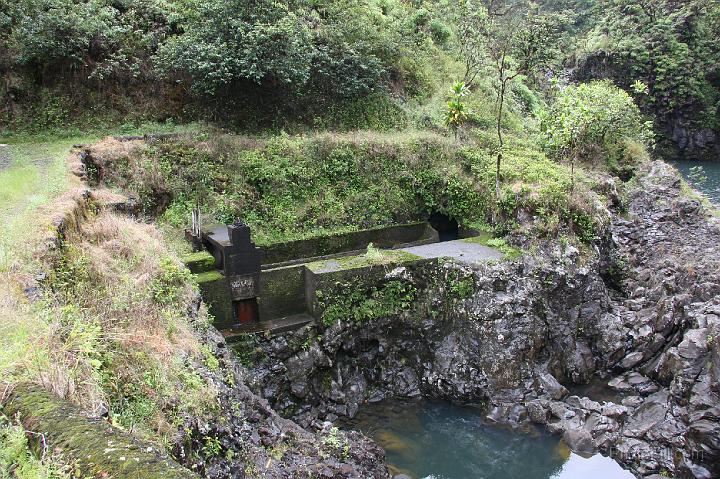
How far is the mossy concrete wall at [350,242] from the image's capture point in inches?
667

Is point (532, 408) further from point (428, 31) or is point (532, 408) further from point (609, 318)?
point (428, 31)

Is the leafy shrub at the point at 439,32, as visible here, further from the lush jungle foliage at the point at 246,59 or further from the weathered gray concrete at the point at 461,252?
the weathered gray concrete at the point at 461,252

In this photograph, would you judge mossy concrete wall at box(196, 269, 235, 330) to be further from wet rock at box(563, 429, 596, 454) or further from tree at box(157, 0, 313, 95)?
wet rock at box(563, 429, 596, 454)

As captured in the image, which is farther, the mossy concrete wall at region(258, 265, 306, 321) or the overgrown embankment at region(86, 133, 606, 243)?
the overgrown embankment at region(86, 133, 606, 243)

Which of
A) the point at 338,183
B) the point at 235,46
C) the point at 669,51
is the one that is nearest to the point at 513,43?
the point at 338,183

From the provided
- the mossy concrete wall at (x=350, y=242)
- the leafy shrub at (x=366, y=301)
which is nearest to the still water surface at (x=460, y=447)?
the leafy shrub at (x=366, y=301)

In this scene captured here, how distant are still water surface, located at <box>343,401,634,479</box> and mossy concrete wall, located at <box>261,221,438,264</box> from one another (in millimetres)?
5701

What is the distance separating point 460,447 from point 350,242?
7.87 meters

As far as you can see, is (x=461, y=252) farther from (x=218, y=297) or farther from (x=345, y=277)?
(x=218, y=297)

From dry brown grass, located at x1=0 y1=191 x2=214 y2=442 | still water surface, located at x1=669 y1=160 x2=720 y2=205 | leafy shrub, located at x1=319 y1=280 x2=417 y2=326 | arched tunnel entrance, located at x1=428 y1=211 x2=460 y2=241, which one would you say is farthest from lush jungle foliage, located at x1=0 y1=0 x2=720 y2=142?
still water surface, located at x1=669 y1=160 x2=720 y2=205

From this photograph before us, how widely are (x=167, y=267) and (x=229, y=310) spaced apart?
4.27m

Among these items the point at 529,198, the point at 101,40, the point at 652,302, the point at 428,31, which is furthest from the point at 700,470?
the point at 428,31

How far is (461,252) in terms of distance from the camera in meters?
15.4

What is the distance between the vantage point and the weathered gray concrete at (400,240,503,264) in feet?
49.0
